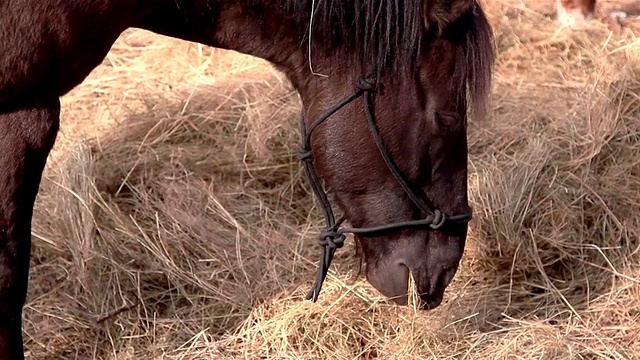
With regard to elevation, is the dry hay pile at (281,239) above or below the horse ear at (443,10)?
below

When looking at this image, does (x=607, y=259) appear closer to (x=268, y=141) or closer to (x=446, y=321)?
(x=446, y=321)

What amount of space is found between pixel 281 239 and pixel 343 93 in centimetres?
117

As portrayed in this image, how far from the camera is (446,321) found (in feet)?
9.98

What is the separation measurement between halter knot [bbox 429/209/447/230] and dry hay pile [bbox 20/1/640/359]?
516 mm

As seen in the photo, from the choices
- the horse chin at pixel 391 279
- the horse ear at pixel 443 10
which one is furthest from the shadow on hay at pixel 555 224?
the horse ear at pixel 443 10

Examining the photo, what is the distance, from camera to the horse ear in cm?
232

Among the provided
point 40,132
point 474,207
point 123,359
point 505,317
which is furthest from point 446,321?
point 40,132

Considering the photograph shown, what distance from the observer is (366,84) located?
7.89 feet

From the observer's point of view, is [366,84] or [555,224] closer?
[366,84]

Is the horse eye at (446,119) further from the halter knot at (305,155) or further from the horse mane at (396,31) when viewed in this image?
the halter knot at (305,155)

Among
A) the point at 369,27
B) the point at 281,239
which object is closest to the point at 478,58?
the point at 369,27

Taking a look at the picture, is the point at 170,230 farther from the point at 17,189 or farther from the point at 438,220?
the point at 438,220

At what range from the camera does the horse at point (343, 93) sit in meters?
2.26

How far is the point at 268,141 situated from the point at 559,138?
3.90ft
